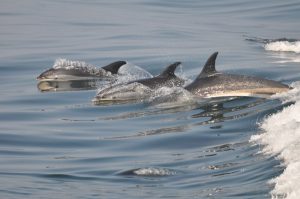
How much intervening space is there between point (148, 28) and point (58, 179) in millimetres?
22579

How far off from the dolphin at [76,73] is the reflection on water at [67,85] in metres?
0.22

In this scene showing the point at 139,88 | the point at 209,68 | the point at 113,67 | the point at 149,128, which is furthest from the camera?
the point at 113,67

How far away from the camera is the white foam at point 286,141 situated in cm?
1114

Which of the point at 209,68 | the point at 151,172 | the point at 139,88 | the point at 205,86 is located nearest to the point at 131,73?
the point at 139,88

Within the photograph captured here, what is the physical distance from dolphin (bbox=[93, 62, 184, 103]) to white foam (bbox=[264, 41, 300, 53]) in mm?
9419

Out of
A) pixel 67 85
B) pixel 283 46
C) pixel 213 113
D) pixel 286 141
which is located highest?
pixel 283 46

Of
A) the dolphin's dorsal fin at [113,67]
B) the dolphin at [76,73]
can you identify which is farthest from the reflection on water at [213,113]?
the dolphin at [76,73]

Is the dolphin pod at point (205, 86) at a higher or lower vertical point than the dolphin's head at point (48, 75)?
lower

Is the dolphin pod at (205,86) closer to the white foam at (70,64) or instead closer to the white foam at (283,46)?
the white foam at (70,64)

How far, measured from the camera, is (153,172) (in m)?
13.3

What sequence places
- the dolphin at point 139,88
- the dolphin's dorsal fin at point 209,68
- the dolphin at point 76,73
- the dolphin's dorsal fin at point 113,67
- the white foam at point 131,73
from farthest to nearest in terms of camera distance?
the dolphin at point 76,73, the white foam at point 131,73, the dolphin's dorsal fin at point 113,67, the dolphin at point 139,88, the dolphin's dorsal fin at point 209,68

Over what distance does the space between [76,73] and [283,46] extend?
782 cm

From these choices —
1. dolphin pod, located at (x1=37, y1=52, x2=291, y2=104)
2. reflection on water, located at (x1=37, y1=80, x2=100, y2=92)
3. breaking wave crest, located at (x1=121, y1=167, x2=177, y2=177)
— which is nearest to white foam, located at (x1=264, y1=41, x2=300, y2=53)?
reflection on water, located at (x1=37, y1=80, x2=100, y2=92)

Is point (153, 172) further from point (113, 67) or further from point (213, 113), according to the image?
point (113, 67)
